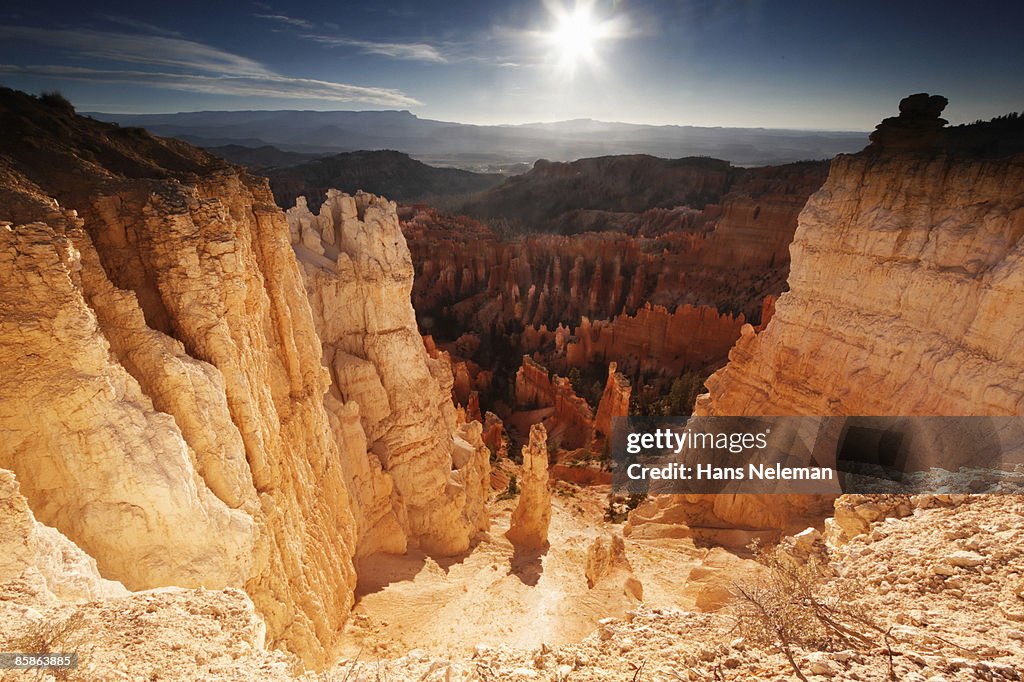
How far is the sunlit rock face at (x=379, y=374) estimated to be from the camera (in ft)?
36.3

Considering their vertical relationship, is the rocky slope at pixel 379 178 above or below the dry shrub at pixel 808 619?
above

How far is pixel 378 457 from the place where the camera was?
11.5m

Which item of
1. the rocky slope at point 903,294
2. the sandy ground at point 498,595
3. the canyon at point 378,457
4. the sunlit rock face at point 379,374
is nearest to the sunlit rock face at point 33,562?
the canyon at point 378,457

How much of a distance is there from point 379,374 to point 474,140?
19571 cm

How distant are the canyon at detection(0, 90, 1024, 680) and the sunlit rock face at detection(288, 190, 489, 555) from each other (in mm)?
69

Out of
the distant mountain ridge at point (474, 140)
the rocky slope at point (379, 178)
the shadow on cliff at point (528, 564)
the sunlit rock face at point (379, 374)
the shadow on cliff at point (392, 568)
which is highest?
the distant mountain ridge at point (474, 140)

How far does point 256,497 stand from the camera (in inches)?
242

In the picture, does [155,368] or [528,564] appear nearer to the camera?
[155,368]

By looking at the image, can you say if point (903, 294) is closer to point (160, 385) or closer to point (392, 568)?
point (392, 568)

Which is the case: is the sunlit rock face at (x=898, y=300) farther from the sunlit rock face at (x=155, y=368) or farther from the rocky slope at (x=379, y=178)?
the rocky slope at (x=379, y=178)

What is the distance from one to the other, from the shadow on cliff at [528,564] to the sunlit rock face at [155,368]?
4.62 meters

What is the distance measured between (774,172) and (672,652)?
58184 mm

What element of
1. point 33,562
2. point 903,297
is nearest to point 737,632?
point 33,562

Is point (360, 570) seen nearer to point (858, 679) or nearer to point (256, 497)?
point (256, 497)
